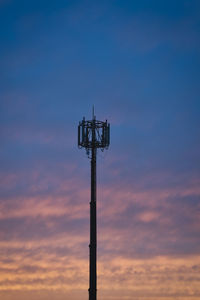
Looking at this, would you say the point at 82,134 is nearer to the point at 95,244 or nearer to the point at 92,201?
the point at 92,201

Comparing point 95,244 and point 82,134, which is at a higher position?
point 82,134

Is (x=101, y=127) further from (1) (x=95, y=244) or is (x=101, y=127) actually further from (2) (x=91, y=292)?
(2) (x=91, y=292)

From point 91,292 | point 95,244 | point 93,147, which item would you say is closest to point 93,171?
point 93,147

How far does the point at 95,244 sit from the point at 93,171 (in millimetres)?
7975

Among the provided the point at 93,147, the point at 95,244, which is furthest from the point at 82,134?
the point at 95,244

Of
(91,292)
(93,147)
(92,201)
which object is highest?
(93,147)

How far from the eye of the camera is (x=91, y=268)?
7300 centimetres

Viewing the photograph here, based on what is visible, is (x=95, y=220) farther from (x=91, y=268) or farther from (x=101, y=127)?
(x=101, y=127)

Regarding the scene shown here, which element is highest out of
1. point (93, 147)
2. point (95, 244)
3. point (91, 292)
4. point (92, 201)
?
point (93, 147)

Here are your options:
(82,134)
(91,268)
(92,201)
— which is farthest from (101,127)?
(91,268)

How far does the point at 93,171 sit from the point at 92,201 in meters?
3.34

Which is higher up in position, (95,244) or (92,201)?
(92,201)

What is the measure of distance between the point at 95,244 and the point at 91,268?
2585 mm

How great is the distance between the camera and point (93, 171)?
7581 centimetres
